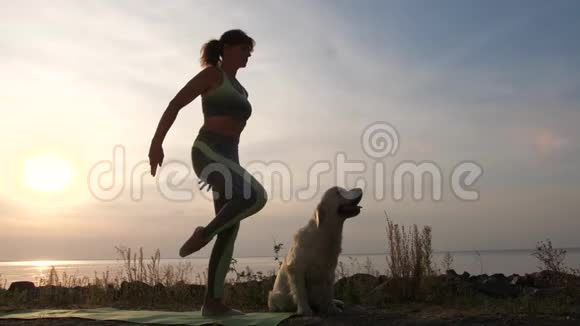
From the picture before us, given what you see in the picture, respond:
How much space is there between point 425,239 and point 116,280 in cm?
492

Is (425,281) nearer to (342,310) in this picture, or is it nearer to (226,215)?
(342,310)

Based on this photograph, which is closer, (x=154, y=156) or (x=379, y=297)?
(x=154, y=156)

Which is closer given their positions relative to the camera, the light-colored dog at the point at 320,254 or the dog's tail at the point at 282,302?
the light-colored dog at the point at 320,254

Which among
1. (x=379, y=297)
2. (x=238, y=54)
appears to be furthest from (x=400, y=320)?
(x=238, y=54)

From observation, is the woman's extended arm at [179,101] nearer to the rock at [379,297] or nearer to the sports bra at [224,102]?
the sports bra at [224,102]

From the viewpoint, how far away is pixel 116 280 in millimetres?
8734

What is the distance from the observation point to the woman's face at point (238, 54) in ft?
17.0

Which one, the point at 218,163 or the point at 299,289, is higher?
the point at 218,163

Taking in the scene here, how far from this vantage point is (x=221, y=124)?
488cm

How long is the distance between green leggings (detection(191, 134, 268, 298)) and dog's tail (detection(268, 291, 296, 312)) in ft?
2.43

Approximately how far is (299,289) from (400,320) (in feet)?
3.21

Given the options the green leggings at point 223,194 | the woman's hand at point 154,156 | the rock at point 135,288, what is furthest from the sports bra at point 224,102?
the rock at point 135,288

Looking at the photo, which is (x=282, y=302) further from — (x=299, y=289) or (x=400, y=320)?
(x=400, y=320)

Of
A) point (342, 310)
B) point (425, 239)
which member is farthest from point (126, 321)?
point (425, 239)
